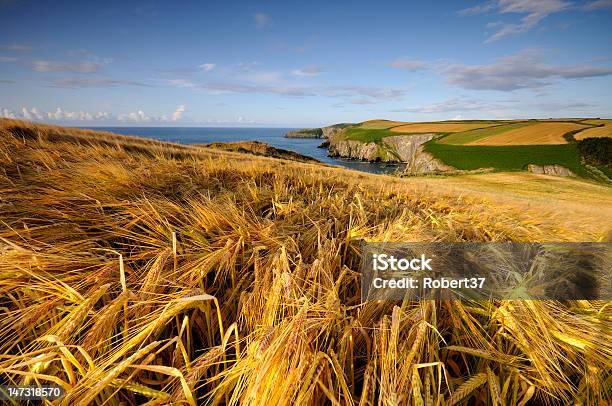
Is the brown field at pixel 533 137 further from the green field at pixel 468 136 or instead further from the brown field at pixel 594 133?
the green field at pixel 468 136

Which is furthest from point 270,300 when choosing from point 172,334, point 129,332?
point 129,332

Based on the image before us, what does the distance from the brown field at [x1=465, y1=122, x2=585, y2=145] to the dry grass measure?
207 feet

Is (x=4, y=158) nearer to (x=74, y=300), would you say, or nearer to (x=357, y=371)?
(x=74, y=300)

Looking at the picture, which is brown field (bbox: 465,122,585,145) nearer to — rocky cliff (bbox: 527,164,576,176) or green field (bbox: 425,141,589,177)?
green field (bbox: 425,141,589,177)

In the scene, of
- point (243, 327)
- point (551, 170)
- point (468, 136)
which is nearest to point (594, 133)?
point (551, 170)

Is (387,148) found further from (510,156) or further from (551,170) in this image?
(551,170)

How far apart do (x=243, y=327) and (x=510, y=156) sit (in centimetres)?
5899

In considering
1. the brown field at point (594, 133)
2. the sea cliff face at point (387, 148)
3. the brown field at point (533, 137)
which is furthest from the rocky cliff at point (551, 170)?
the sea cliff face at point (387, 148)

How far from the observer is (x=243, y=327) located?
4.31 feet

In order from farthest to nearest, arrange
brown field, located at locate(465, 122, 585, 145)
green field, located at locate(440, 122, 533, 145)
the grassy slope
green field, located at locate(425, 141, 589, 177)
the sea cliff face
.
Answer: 1. the sea cliff face
2. green field, located at locate(440, 122, 533, 145)
3. brown field, located at locate(465, 122, 585, 145)
4. the grassy slope
5. green field, located at locate(425, 141, 589, 177)

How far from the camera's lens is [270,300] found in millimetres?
1302

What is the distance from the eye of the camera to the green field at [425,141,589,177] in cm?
4219

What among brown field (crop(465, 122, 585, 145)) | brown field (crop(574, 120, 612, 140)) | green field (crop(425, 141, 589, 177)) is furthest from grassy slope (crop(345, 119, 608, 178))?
brown field (crop(574, 120, 612, 140))

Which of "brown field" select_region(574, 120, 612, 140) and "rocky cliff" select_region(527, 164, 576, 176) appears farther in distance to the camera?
"brown field" select_region(574, 120, 612, 140)
